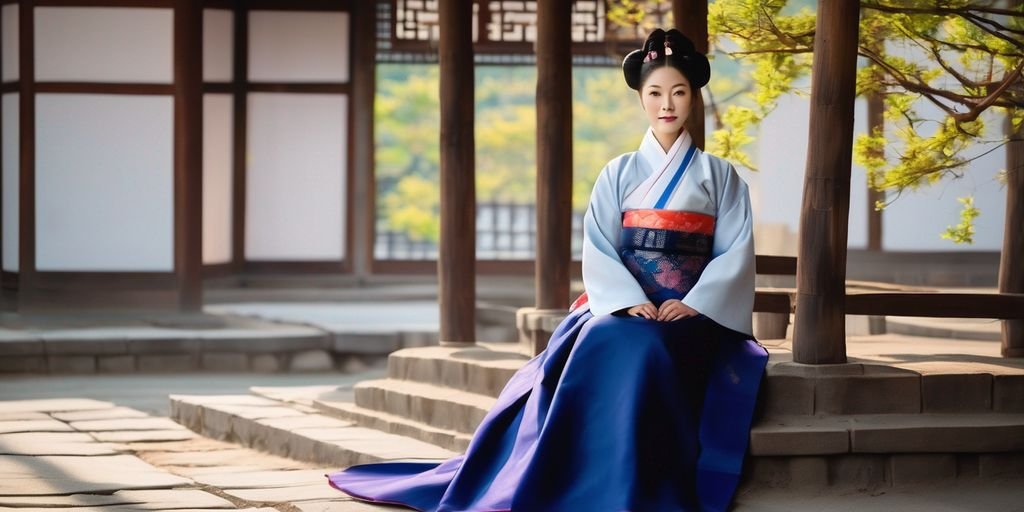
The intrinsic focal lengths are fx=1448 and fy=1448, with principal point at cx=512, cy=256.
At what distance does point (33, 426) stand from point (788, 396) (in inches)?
175

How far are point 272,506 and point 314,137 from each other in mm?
10248

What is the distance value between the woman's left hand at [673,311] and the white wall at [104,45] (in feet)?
28.9

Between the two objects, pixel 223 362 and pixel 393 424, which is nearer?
pixel 393 424

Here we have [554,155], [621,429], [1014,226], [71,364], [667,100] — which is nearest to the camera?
[621,429]

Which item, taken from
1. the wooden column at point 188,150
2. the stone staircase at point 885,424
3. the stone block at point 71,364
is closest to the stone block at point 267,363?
the stone block at point 71,364

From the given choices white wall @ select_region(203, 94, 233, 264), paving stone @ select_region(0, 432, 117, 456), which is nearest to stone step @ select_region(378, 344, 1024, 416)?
paving stone @ select_region(0, 432, 117, 456)

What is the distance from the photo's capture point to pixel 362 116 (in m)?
15.5

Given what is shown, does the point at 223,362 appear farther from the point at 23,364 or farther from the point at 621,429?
the point at 621,429

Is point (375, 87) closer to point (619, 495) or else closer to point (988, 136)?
point (988, 136)

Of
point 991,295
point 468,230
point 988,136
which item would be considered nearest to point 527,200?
point 988,136

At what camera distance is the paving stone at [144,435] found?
786cm

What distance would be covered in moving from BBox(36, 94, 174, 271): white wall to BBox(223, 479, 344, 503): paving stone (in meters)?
7.56

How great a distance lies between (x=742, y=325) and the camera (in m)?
5.20

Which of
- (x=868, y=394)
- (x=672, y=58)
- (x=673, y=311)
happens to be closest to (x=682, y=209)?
(x=673, y=311)
